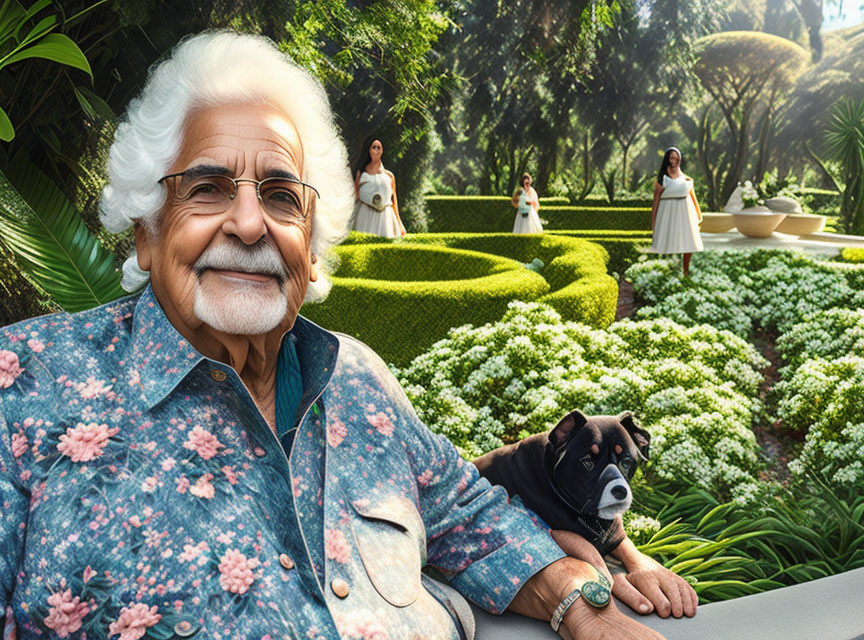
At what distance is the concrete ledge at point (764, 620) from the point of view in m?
1.78

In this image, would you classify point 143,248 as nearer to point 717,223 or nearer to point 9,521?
point 9,521

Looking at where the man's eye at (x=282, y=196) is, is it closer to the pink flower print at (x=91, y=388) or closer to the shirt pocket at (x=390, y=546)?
the pink flower print at (x=91, y=388)

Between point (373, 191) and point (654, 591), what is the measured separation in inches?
116

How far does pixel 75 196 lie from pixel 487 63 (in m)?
2.50

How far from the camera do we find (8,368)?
128 centimetres

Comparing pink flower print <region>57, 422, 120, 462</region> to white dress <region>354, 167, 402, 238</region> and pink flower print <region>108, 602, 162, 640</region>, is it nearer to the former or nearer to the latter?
pink flower print <region>108, 602, 162, 640</region>

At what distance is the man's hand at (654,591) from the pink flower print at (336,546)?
86 cm

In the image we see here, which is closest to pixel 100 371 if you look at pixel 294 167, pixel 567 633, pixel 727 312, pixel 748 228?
pixel 294 167

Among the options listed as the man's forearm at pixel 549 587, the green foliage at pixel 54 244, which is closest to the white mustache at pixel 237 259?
the man's forearm at pixel 549 587

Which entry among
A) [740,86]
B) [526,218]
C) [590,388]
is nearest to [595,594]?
[590,388]

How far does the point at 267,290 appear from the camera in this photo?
1.43 m

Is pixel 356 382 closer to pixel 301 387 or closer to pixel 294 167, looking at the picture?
pixel 301 387

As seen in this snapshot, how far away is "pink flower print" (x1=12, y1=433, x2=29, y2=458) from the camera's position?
48.1 inches

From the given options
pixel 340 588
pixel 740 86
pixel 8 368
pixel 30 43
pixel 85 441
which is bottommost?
pixel 340 588
